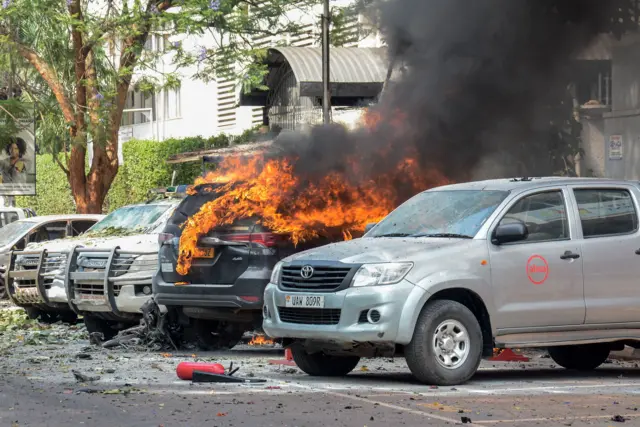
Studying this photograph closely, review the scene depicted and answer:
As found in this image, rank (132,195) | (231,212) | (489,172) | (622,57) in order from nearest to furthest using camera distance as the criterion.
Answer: (231,212)
(489,172)
(622,57)
(132,195)

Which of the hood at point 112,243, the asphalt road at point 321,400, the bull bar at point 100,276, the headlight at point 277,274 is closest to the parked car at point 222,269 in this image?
the asphalt road at point 321,400

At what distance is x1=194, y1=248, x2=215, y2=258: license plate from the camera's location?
1312 centimetres

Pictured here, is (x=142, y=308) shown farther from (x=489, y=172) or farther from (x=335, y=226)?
(x=489, y=172)

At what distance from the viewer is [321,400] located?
9.55 metres

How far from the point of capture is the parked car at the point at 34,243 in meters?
17.5

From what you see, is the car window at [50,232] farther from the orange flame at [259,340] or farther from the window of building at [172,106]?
the window of building at [172,106]

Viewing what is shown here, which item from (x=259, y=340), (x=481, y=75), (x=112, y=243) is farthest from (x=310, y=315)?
(x=481, y=75)

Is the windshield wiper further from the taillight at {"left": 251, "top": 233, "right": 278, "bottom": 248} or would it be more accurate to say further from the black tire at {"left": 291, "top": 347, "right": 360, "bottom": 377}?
the taillight at {"left": 251, "top": 233, "right": 278, "bottom": 248}

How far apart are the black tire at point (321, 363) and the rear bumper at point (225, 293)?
1328mm

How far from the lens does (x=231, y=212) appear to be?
1316cm

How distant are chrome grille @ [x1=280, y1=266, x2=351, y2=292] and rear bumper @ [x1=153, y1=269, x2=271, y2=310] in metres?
1.56

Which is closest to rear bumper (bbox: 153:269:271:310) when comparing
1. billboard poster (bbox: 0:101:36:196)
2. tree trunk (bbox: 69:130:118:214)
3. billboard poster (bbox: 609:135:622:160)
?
billboard poster (bbox: 609:135:622:160)

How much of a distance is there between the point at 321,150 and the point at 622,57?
5.82m

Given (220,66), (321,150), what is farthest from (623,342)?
(220,66)
